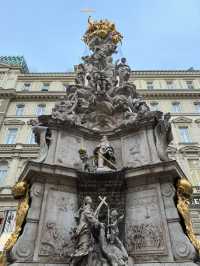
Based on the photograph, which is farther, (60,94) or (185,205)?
(60,94)

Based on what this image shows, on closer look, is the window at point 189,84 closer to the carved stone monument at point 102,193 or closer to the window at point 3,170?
the window at point 3,170

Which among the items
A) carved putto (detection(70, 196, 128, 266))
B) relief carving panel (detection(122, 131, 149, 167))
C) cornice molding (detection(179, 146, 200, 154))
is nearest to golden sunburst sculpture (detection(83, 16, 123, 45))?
relief carving panel (detection(122, 131, 149, 167))

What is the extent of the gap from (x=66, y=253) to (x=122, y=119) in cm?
536

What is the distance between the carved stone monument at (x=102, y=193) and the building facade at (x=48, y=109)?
1291cm

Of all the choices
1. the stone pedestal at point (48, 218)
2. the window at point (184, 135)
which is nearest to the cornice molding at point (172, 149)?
the window at point (184, 135)

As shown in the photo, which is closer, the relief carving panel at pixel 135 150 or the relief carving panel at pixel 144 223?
the relief carving panel at pixel 144 223

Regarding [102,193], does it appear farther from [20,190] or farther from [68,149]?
[20,190]

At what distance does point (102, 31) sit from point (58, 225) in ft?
38.3

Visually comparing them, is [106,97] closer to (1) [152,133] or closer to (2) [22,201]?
(1) [152,133]

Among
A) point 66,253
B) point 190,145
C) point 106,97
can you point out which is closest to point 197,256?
point 66,253

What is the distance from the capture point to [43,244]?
665cm

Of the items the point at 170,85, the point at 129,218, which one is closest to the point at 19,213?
the point at 129,218

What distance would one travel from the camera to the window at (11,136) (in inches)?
1057

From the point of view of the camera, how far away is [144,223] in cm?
721
